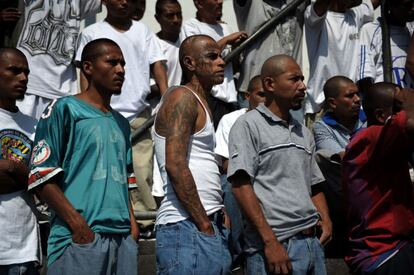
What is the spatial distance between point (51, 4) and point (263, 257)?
3.41 m

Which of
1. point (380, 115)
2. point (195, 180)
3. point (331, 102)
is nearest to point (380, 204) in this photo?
point (195, 180)

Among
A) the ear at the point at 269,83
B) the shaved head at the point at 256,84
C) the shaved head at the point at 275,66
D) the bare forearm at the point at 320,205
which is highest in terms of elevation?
the shaved head at the point at 275,66

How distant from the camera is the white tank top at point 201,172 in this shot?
5.21 meters

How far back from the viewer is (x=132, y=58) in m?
7.38

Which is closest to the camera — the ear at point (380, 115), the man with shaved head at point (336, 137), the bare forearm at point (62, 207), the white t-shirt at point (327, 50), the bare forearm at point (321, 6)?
the bare forearm at point (62, 207)

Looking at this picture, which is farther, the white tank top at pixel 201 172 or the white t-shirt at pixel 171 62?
the white t-shirt at pixel 171 62

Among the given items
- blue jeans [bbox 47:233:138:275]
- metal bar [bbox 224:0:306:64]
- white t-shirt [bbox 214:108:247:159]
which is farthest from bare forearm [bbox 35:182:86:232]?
metal bar [bbox 224:0:306:64]

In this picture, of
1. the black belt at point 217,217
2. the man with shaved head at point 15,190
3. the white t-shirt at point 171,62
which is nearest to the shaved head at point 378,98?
the black belt at point 217,217

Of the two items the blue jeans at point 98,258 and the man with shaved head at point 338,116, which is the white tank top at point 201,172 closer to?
the blue jeans at point 98,258

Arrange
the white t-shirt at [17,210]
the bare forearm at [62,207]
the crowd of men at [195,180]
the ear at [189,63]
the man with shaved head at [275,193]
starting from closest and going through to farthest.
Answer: the bare forearm at [62,207] < the crowd of men at [195,180] < the man with shaved head at [275,193] < the white t-shirt at [17,210] < the ear at [189,63]

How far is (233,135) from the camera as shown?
552 cm

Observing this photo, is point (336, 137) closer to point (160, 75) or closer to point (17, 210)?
point (160, 75)

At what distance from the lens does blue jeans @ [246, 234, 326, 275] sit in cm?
530

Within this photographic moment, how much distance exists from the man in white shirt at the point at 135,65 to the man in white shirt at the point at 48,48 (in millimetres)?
235
